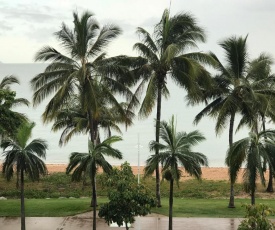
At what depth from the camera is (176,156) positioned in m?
15.7

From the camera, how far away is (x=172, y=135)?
16031 millimetres

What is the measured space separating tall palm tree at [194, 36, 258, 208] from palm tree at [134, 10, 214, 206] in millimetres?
1257

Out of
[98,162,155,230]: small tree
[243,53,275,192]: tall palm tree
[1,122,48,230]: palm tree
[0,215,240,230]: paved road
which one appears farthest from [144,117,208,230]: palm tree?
[243,53,275,192]: tall palm tree

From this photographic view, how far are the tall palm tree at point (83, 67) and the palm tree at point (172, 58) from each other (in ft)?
4.47

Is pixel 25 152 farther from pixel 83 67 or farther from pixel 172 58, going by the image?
pixel 172 58

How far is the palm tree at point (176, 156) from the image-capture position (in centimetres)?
1566

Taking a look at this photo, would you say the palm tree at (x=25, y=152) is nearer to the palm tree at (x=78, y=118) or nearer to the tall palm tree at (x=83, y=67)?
the tall palm tree at (x=83, y=67)

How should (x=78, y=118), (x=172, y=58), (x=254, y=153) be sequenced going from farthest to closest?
(x=78, y=118) → (x=172, y=58) → (x=254, y=153)

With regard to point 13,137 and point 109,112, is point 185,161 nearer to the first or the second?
point 13,137

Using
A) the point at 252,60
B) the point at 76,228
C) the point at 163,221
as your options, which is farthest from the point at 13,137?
the point at 252,60

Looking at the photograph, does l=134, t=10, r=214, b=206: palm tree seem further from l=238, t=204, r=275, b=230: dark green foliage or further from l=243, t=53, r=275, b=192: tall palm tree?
l=238, t=204, r=275, b=230: dark green foliage

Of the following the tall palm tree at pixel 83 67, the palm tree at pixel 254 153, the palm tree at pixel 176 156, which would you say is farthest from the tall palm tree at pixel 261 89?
the tall palm tree at pixel 83 67

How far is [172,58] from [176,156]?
224 inches

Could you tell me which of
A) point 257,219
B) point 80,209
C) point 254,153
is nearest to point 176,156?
point 254,153
